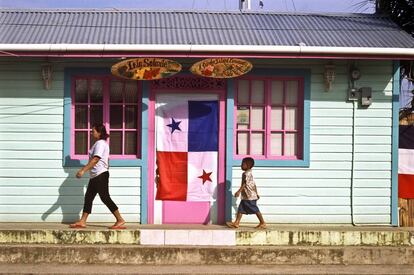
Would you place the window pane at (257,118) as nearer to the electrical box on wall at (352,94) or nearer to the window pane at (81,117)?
the electrical box on wall at (352,94)

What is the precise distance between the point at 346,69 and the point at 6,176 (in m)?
5.60

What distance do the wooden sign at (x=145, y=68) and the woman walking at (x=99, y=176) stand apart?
2.81 ft

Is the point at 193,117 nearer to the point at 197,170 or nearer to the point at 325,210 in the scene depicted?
the point at 197,170

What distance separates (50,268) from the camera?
26.9 ft

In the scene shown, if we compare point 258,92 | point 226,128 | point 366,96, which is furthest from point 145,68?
point 366,96

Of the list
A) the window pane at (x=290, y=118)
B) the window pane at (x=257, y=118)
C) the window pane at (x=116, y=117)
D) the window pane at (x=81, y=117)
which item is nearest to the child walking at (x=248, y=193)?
the window pane at (x=257, y=118)

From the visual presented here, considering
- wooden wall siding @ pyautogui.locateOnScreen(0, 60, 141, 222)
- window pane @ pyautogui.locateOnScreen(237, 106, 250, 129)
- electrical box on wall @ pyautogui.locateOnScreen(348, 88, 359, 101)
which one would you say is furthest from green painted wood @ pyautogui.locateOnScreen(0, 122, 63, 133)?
electrical box on wall @ pyautogui.locateOnScreen(348, 88, 359, 101)

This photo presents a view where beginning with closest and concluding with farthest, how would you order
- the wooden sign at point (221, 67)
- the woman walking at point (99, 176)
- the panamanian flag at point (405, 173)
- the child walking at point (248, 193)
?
the woman walking at point (99, 176)
the wooden sign at point (221, 67)
the child walking at point (248, 193)
the panamanian flag at point (405, 173)

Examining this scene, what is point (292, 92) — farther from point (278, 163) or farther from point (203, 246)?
point (203, 246)

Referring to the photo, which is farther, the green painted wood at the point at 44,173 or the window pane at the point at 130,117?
the window pane at the point at 130,117

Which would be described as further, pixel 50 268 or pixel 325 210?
pixel 325 210

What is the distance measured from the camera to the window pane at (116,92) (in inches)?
382

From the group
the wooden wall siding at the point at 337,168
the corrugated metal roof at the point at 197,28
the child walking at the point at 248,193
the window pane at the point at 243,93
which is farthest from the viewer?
the window pane at the point at 243,93

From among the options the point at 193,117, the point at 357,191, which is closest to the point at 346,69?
the point at 357,191
